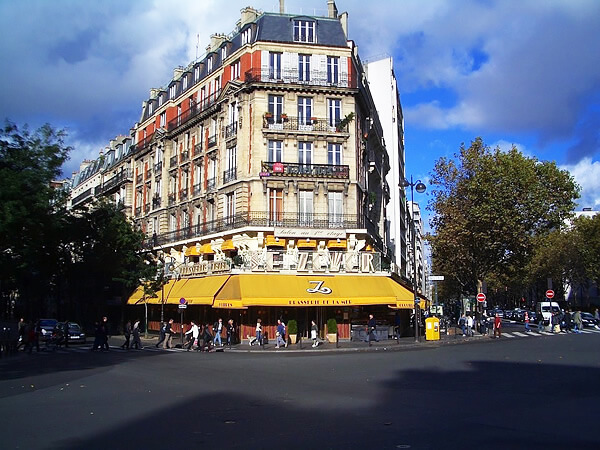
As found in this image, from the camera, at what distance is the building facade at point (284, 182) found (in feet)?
120

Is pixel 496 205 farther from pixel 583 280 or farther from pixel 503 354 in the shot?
pixel 583 280

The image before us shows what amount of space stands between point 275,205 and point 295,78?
8.69 m

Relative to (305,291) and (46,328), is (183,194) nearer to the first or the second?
(46,328)

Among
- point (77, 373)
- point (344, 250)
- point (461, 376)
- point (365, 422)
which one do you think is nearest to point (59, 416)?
point (365, 422)

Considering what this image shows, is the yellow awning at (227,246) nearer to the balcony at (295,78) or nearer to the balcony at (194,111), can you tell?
the balcony at (295,78)

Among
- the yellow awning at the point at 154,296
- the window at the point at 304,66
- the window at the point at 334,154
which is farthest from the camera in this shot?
the yellow awning at the point at 154,296

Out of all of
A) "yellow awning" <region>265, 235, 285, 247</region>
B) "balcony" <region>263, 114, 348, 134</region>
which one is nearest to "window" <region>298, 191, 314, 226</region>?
"yellow awning" <region>265, 235, 285, 247</region>

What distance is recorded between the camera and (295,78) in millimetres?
39406

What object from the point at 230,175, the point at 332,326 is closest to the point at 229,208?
the point at 230,175

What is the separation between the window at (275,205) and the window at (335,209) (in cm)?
320

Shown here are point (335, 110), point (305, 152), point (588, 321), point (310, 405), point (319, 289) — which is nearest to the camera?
point (310, 405)

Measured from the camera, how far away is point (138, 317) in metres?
54.2

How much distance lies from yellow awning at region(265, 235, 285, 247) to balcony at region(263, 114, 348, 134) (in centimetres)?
726

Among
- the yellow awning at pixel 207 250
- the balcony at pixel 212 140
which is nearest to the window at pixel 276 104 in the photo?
the balcony at pixel 212 140
